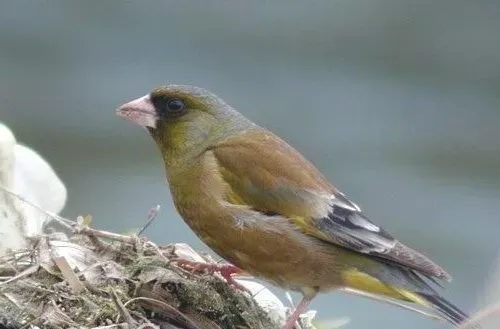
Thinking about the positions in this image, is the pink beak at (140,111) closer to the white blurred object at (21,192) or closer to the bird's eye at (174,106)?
the bird's eye at (174,106)

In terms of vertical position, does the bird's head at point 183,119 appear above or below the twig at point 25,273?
above

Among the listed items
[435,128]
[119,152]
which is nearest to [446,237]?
[435,128]

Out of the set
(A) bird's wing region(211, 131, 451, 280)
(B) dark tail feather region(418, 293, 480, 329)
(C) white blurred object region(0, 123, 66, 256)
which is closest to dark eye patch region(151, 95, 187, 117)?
(A) bird's wing region(211, 131, 451, 280)

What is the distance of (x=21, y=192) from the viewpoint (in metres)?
3.40

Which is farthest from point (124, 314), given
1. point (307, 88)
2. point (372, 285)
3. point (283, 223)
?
point (307, 88)

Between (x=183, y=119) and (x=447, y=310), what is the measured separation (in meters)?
0.78

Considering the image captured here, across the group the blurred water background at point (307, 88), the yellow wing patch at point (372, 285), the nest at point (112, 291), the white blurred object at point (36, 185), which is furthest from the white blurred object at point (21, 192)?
the blurred water background at point (307, 88)

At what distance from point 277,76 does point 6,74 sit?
1503 mm

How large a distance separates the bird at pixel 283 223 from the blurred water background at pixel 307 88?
3.24 m

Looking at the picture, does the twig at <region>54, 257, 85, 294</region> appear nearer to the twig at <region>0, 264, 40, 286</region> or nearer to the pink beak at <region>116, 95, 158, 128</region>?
the twig at <region>0, 264, 40, 286</region>

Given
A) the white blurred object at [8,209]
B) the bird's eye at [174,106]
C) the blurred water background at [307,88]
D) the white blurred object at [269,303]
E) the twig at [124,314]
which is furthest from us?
the blurred water background at [307,88]

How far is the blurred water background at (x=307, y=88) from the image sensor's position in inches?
274

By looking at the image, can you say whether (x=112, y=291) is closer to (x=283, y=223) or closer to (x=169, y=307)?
(x=169, y=307)

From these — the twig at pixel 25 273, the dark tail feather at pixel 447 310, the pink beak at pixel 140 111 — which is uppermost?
the pink beak at pixel 140 111
